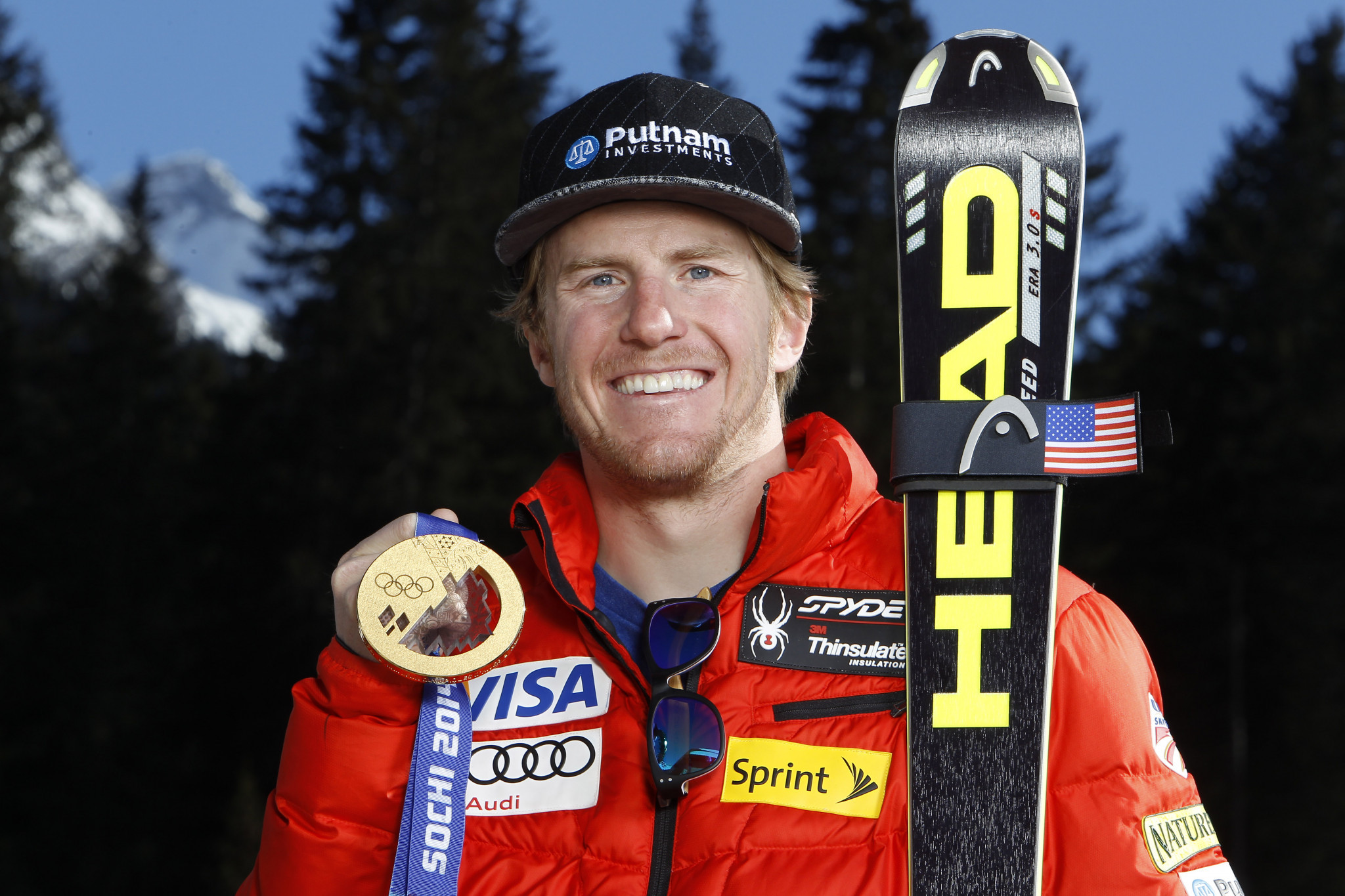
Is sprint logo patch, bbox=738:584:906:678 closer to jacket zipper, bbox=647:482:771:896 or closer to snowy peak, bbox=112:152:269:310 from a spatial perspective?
jacket zipper, bbox=647:482:771:896

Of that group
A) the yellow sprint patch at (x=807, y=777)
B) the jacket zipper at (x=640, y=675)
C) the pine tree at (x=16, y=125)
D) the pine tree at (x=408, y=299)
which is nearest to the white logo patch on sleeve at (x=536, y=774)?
the jacket zipper at (x=640, y=675)

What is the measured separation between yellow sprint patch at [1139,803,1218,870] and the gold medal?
0.93 metres

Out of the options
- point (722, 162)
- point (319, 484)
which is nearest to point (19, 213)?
point (319, 484)

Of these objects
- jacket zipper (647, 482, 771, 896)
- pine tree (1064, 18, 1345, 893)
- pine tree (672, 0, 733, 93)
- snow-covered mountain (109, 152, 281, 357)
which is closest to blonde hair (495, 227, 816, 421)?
jacket zipper (647, 482, 771, 896)

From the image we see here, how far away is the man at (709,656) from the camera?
5.69 ft

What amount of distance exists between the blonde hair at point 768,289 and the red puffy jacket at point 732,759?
0.30 m

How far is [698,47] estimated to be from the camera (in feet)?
96.3

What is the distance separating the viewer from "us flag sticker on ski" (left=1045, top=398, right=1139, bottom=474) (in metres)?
1.94

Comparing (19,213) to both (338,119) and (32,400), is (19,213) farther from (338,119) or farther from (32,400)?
(338,119)

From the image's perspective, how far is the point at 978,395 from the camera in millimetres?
1990

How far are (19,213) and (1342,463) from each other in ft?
70.5

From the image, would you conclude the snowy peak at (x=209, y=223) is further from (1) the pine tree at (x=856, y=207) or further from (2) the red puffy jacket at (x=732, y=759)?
(2) the red puffy jacket at (x=732, y=759)

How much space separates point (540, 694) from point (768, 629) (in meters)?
0.39

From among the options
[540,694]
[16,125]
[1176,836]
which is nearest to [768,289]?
[540,694]
